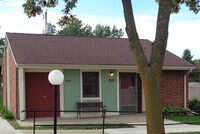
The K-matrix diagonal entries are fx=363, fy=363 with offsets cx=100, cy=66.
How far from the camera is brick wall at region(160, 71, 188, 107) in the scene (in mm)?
18500

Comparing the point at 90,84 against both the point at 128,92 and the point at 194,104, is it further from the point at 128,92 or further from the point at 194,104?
the point at 194,104

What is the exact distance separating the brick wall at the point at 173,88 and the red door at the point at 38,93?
557 centimetres

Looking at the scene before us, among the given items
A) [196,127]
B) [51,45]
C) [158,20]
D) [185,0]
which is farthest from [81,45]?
[158,20]

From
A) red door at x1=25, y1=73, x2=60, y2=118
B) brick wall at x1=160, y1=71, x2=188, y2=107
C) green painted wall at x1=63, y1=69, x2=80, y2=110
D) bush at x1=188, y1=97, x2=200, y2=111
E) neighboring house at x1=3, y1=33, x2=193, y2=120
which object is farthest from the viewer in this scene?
bush at x1=188, y1=97, x2=200, y2=111

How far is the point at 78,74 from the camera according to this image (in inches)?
672

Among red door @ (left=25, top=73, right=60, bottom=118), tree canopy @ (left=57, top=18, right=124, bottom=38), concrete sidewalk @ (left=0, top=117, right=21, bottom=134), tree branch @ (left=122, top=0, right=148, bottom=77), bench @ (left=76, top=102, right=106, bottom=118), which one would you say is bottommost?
concrete sidewalk @ (left=0, top=117, right=21, bottom=134)

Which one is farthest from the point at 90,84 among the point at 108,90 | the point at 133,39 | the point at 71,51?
the point at 133,39

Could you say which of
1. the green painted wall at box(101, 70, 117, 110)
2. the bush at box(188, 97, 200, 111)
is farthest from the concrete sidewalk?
the bush at box(188, 97, 200, 111)

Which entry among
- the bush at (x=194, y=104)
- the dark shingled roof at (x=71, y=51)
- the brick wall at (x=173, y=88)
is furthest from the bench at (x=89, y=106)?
the bush at (x=194, y=104)

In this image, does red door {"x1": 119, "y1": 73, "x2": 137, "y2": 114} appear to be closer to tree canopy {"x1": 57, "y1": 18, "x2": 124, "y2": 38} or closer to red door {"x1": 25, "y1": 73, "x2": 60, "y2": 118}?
red door {"x1": 25, "y1": 73, "x2": 60, "y2": 118}

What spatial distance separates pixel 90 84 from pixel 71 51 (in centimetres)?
201

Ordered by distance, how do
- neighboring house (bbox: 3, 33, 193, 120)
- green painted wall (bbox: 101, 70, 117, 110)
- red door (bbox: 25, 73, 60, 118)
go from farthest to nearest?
green painted wall (bbox: 101, 70, 117, 110) < red door (bbox: 25, 73, 60, 118) < neighboring house (bbox: 3, 33, 193, 120)

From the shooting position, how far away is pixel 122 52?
62.6ft

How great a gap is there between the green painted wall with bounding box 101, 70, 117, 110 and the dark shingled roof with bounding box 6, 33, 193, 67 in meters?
0.79
